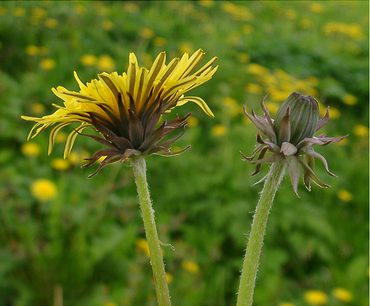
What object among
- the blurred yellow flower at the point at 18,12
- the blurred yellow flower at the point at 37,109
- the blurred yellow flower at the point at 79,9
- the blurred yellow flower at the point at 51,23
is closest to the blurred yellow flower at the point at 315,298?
the blurred yellow flower at the point at 37,109

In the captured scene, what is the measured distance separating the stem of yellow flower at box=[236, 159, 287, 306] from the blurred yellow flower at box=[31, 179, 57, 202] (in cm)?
192

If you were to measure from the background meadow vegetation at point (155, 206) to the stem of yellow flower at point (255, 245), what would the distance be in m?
1.68

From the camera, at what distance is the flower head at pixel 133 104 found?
0.59 metres

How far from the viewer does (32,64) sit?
150 inches

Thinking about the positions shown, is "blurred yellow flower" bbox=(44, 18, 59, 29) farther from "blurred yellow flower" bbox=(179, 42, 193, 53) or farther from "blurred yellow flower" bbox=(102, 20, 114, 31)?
"blurred yellow flower" bbox=(179, 42, 193, 53)

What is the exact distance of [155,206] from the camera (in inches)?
114

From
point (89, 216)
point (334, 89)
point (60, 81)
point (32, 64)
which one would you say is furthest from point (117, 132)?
point (334, 89)

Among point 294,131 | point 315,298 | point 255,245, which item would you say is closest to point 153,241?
point 255,245

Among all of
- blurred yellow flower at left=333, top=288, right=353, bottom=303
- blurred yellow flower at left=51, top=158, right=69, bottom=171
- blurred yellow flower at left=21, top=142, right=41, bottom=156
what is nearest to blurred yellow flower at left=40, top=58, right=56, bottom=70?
blurred yellow flower at left=21, top=142, right=41, bottom=156

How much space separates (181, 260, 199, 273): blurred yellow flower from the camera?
7.54ft

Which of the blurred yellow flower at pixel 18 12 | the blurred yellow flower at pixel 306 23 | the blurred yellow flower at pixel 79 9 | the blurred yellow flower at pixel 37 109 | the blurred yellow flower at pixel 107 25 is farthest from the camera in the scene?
the blurred yellow flower at pixel 306 23

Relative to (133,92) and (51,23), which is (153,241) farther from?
(51,23)

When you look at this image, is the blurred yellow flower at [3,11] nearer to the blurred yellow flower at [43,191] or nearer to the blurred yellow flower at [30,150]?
the blurred yellow flower at [30,150]

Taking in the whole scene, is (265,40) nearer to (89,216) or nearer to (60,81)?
(60,81)
